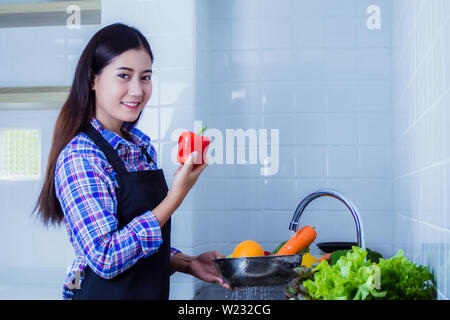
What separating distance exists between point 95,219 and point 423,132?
63 centimetres

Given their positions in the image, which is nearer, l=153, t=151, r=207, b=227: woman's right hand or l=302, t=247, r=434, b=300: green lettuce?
l=302, t=247, r=434, b=300: green lettuce

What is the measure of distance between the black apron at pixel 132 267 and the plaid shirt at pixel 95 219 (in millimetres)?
22

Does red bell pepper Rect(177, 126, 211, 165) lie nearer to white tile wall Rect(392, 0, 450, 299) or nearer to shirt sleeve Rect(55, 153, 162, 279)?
shirt sleeve Rect(55, 153, 162, 279)

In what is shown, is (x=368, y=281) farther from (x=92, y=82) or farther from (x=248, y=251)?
(x=92, y=82)

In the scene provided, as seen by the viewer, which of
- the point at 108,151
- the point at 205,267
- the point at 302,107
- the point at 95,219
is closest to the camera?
the point at 95,219

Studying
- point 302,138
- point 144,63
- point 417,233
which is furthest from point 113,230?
point 302,138

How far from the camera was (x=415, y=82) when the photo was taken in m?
1.09

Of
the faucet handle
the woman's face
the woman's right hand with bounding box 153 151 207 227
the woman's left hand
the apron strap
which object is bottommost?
the woman's left hand

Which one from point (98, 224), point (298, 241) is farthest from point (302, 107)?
point (98, 224)

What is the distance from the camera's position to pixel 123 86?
105 cm

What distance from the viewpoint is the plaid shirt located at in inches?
36.1

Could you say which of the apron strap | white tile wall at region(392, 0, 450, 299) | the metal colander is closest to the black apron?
the apron strap

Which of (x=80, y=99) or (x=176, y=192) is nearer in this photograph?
(x=176, y=192)

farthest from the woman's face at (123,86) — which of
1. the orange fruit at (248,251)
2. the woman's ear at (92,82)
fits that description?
the orange fruit at (248,251)
